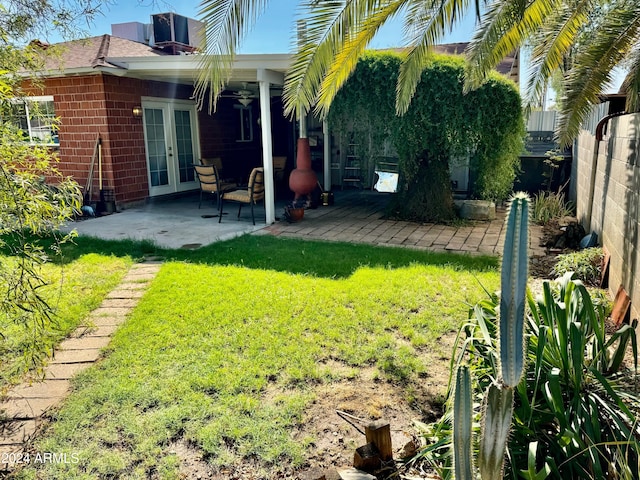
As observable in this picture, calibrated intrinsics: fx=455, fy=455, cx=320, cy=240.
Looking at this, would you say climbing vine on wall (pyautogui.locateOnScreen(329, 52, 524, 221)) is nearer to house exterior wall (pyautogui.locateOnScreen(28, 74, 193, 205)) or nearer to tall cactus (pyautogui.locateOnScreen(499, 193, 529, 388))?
house exterior wall (pyautogui.locateOnScreen(28, 74, 193, 205))

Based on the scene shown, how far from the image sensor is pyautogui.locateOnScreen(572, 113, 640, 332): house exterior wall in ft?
12.9

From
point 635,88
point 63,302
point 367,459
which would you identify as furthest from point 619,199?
point 63,302

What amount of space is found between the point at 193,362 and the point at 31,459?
118 centimetres

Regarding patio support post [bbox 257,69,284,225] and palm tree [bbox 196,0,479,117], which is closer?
palm tree [bbox 196,0,479,117]

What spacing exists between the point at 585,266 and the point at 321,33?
3.99m

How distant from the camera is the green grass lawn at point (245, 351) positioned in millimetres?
2617

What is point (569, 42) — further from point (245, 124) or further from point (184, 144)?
point (245, 124)

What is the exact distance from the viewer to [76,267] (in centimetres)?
588

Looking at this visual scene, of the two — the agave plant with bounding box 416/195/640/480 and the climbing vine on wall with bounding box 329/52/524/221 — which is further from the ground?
the climbing vine on wall with bounding box 329/52/524/221

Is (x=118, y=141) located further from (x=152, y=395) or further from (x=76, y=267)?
(x=152, y=395)

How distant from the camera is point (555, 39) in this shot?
5348 mm

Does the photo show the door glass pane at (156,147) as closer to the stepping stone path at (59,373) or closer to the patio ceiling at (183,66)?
the patio ceiling at (183,66)

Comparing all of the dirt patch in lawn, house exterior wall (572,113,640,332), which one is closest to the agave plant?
the dirt patch in lawn

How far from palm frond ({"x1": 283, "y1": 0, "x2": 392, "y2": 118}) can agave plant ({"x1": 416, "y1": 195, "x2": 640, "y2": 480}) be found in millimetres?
2327
